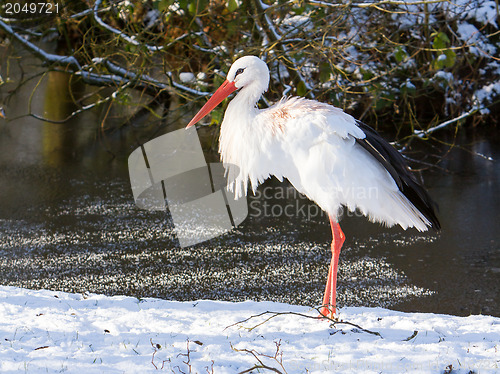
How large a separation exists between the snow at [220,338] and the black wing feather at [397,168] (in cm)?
68

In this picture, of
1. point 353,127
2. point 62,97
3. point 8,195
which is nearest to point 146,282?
point 353,127

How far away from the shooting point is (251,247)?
604cm

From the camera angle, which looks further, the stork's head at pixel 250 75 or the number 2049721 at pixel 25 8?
the number 2049721 at pixel 25 8

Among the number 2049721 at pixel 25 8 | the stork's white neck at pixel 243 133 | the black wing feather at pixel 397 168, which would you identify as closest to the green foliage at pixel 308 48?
the number 2049721 at pixel 25 8

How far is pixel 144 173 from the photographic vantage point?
879 centimetres

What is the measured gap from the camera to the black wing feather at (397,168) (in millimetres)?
3723

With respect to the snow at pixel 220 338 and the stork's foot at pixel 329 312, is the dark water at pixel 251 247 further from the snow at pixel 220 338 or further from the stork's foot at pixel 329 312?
the snow at pixel 220 338

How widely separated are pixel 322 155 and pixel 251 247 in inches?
93.5

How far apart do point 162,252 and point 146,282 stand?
30.1 inches

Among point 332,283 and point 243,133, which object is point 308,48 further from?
point 332,283

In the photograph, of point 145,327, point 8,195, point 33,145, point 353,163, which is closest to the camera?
point 145,327

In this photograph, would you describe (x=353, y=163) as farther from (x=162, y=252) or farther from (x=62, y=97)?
(x=62, y=97)

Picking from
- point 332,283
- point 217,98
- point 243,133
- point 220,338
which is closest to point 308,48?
point 217,98

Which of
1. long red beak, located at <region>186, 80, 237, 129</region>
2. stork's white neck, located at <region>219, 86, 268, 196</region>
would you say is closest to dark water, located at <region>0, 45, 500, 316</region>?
stork's white neck, located at <region>219, 86, 268, 196</region>
